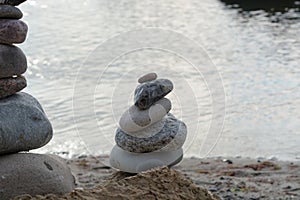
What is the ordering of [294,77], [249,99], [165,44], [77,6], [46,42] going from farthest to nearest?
1. [77,6]
2. [46,42]
3. [165,44]
4. [294,77]
5. [249,99]

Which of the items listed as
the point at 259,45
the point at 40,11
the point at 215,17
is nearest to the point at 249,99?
the point at 259,45

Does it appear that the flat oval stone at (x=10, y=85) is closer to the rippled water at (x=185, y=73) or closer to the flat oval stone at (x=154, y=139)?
the flat oval stone at (x=154, y=139)

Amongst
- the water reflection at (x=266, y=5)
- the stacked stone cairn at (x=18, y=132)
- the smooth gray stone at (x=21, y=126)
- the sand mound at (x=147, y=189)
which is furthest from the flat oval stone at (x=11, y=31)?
the water reflection at (x=266, y=5)

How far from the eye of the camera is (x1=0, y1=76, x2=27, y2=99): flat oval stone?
4929 mm

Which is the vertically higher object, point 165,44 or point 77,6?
point 165,44

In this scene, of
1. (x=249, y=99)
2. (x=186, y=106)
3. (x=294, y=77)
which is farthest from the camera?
(x=294, y=77)

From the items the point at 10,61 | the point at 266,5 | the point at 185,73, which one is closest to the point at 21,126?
the point at 10,61

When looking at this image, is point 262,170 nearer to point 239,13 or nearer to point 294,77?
point 294,77

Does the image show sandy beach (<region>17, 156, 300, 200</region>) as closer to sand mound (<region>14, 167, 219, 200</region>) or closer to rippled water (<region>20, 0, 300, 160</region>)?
rippled water (<region>20, 0, 300, 160</region>)

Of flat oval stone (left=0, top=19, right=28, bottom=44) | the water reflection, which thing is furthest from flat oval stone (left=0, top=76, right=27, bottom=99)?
the water reflection

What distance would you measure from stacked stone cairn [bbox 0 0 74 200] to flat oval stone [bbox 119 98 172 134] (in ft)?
3.12

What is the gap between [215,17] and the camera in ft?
67.8

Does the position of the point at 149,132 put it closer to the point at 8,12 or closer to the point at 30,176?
the point at 30,176

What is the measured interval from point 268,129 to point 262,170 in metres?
1.99
